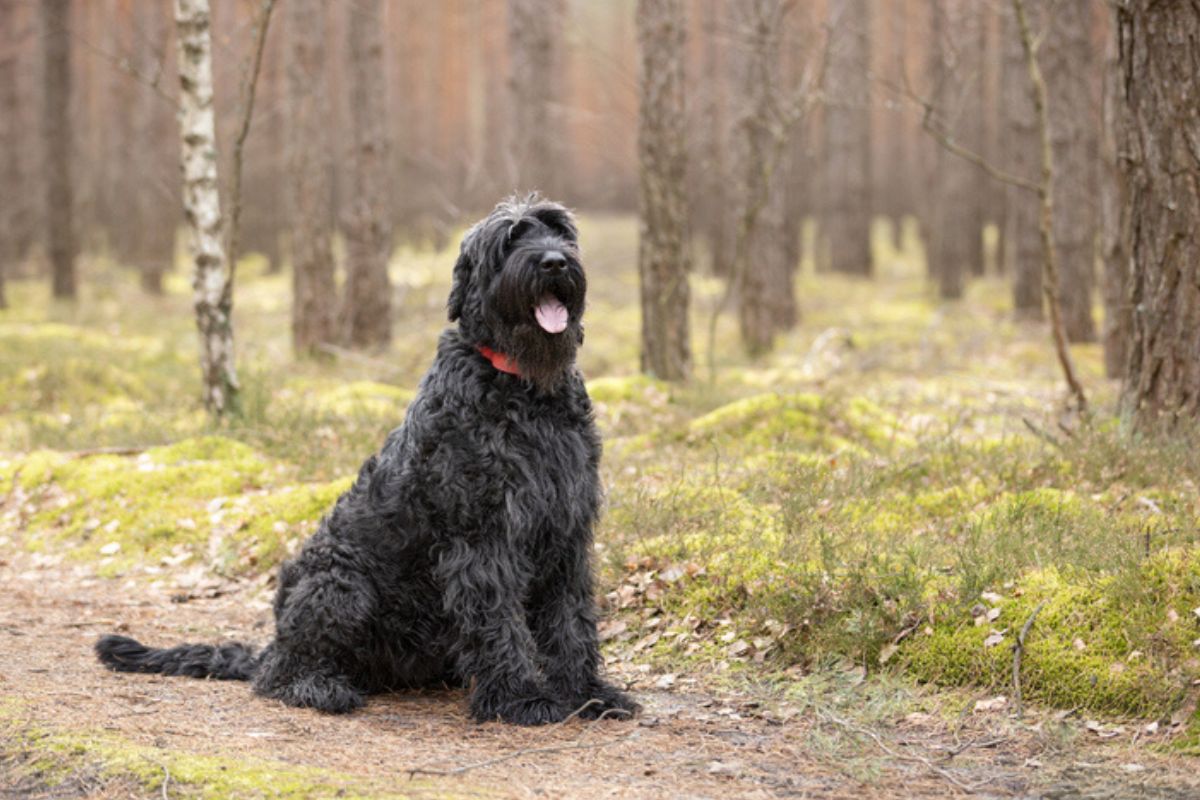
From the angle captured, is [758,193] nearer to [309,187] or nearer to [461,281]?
[309,187]

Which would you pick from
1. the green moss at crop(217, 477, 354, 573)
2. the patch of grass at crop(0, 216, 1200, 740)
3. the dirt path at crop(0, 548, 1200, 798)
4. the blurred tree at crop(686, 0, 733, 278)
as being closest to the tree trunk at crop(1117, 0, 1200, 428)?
the patch of grass at crop(0, 216, 1200, 740)

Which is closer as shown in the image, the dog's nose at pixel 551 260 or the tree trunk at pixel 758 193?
the dog's nose at pixel 551 260

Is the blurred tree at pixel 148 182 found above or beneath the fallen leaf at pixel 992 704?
above

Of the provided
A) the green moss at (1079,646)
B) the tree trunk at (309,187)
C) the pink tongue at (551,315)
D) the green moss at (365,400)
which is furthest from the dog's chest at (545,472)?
the tree trunk at (309,187)

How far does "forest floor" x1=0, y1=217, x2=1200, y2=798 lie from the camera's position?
13.2 ft

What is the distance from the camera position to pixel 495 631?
15.3ft

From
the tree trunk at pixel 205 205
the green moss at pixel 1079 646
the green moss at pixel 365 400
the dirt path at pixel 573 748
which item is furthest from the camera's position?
the green moss at pixel 365 400

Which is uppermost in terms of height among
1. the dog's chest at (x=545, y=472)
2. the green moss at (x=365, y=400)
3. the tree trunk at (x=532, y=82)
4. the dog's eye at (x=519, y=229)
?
the tree trunk at (x=532, y=82)

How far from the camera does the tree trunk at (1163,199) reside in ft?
22.1

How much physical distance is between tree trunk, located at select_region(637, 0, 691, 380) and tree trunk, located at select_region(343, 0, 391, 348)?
506 centimetres

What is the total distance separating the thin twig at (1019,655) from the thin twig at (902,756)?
1.93 feet

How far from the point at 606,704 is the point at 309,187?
11306mm

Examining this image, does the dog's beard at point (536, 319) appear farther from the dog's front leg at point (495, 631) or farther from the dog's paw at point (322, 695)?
the dog's paw at point (322, 695)

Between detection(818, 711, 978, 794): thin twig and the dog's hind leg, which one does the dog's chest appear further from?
detection(818, 711, 978, 794): thin twig
